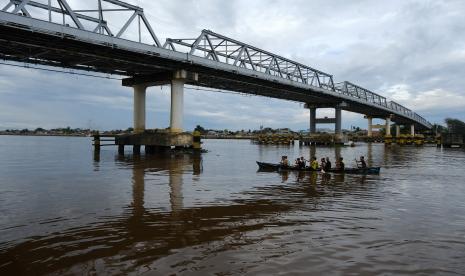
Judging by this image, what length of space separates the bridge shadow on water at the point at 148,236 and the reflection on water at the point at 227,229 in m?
0.03

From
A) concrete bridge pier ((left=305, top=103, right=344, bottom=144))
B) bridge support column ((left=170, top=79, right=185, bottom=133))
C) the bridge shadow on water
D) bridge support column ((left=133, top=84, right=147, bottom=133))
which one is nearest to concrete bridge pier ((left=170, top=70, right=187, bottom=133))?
bridge support column ((left=170, top=79, right=185, bottom=133))

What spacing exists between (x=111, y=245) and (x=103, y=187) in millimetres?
10710

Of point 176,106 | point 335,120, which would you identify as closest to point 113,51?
point 176,106

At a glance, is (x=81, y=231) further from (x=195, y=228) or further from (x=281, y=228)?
(x=281, y=228)

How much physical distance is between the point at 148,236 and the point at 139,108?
45.2m

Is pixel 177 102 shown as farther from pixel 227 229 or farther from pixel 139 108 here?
pixel 227 229

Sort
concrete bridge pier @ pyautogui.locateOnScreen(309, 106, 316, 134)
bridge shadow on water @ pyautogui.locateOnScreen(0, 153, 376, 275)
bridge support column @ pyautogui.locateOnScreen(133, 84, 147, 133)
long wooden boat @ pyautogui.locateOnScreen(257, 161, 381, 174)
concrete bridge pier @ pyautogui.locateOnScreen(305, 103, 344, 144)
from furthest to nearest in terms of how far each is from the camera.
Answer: concrete bridge pier @ pyautogui.locateOnScreen(309, 106, 316, 134)
concrete bridge pier @ pyautogui.locateOnScreen(305, 103, 344, 144)
bridge support column @ pyautogui.locateOnScreen(133, 84, 147, 133)
long wooden boat @ pyautogui.locateOnScreen(257, 161, 381, 174)
bridge shadow on water @ pyautogui.locateOnScreen(0, 153, 376, 275)

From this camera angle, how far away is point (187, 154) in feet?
156

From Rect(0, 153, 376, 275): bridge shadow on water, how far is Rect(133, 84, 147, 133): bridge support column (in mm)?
37112

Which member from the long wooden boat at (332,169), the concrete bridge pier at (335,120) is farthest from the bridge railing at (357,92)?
the long wooden boat at (332,169)

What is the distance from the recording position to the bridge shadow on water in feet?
26.9

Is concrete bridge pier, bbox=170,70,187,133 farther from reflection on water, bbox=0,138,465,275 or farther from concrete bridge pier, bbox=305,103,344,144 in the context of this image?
concrete bridge pier, bbox=305,103,344,144

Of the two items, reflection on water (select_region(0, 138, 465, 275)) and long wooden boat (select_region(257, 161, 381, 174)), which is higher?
long wooden boat (select_region(257, 161, 381, 174))

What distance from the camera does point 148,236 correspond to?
10.4 m
